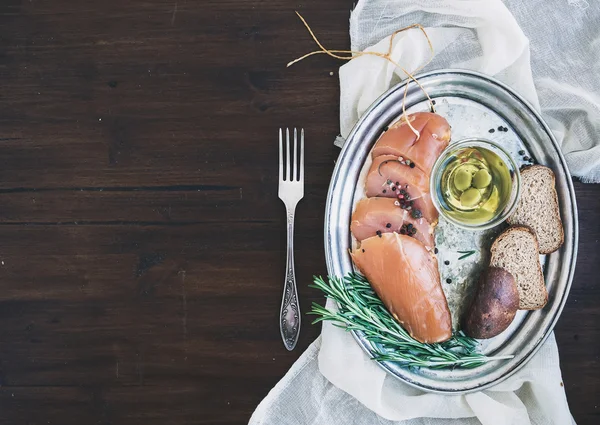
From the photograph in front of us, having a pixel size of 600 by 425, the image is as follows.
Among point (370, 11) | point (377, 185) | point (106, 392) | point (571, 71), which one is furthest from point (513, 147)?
point (106, 392)

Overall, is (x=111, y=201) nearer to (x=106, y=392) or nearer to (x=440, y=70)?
(x=106, y=392)

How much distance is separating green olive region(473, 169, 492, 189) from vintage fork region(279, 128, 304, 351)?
0.38m

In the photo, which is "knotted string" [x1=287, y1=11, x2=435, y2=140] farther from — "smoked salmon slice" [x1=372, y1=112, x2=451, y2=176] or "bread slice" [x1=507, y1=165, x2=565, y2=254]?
"bread slice" [x1=507, y1=165, x2=565, y2=254]

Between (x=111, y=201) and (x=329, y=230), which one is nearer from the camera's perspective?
(x=329, y=230)

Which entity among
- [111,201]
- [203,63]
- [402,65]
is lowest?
[111,201]

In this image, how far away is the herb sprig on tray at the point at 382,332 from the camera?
1.17 metres

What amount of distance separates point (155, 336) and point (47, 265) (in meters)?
0.31

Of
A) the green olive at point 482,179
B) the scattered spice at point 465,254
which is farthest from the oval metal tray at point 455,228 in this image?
the green olive at point 482,179

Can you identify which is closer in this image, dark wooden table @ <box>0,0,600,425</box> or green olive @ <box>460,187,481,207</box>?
green olive @ <box>460,187,481,207</box>

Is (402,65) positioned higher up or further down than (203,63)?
higher up

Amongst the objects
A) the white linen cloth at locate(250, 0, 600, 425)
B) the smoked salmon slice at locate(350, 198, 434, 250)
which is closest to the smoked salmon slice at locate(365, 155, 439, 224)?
the smoked salmon slice at locate(350, 198, 434, 250)

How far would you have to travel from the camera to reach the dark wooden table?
1293 millimetres

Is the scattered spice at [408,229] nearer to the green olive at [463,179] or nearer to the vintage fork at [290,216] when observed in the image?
the green olive at [463,179]

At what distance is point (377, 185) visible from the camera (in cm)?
121
